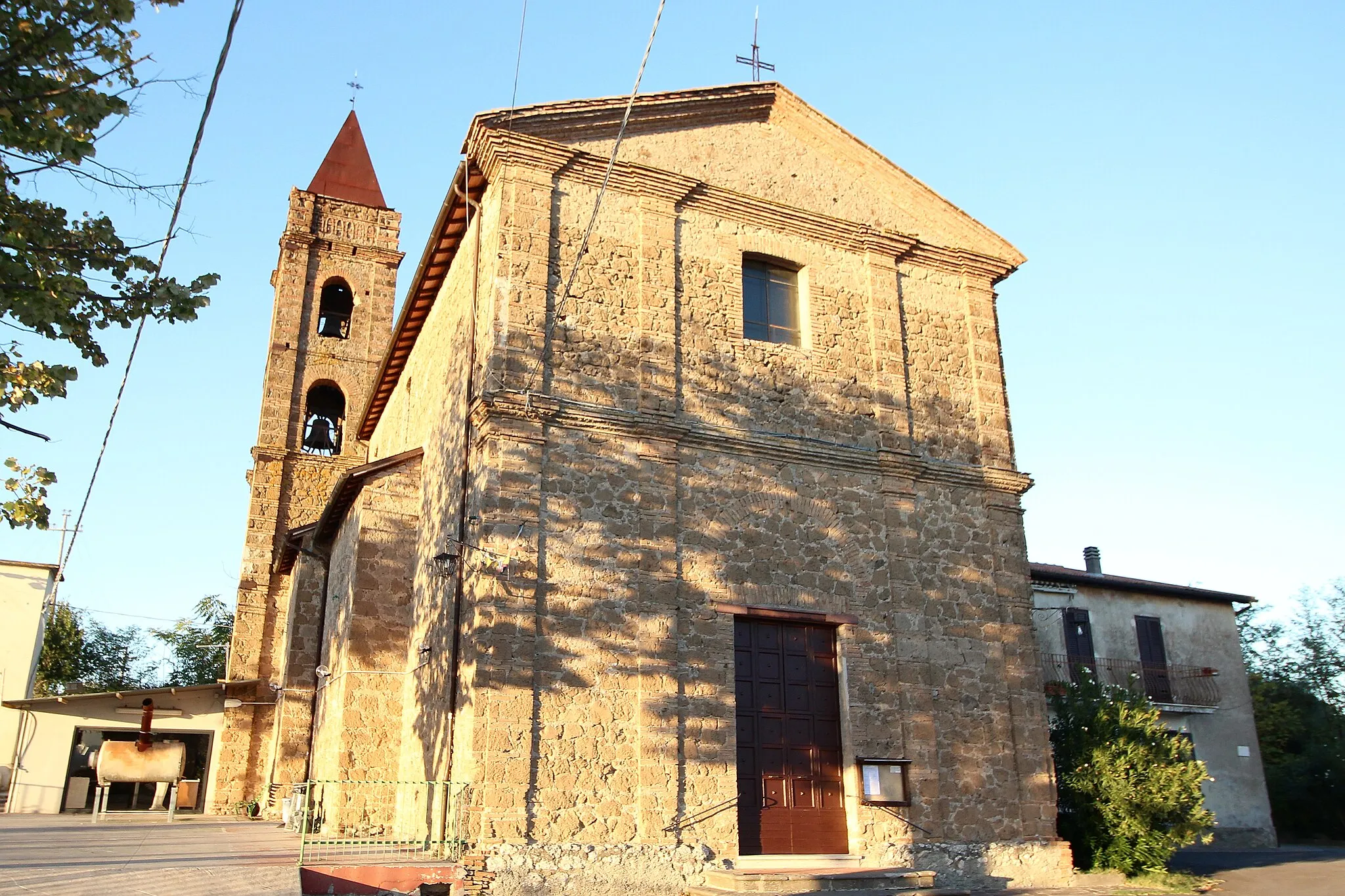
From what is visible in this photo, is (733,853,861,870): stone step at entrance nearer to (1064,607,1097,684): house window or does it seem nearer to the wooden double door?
the wooden double door

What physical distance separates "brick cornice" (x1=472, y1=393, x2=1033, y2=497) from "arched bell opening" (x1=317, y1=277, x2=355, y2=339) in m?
17.1

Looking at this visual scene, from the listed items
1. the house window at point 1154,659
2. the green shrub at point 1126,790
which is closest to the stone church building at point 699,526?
the green shrub at point 1126,790

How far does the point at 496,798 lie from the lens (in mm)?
10547

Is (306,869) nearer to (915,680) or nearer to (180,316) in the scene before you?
(180,316)

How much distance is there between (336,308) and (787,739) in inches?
796

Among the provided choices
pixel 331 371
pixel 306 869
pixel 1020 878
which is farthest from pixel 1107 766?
pixel 331 371

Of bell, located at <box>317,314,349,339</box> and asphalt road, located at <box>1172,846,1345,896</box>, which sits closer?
asphalt road, located at <box>1172,846,1345,896</box>

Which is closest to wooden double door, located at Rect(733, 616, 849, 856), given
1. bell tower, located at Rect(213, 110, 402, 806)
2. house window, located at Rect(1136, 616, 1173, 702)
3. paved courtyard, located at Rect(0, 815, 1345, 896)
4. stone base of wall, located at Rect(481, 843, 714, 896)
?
stone base of wall, located at Rect(481, 843, 714, 896)

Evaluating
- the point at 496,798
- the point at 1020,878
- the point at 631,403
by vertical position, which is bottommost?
the point at 1020,878

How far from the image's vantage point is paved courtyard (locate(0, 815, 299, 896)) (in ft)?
30.1

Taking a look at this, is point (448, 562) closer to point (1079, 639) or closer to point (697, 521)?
point (697, 521)

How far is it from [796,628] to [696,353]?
3724mm

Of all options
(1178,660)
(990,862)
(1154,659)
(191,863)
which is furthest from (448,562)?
(1178,660)

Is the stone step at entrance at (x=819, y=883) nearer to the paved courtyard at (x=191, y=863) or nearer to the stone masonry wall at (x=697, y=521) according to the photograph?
the stone masonry wall at (x=697, y=521)
